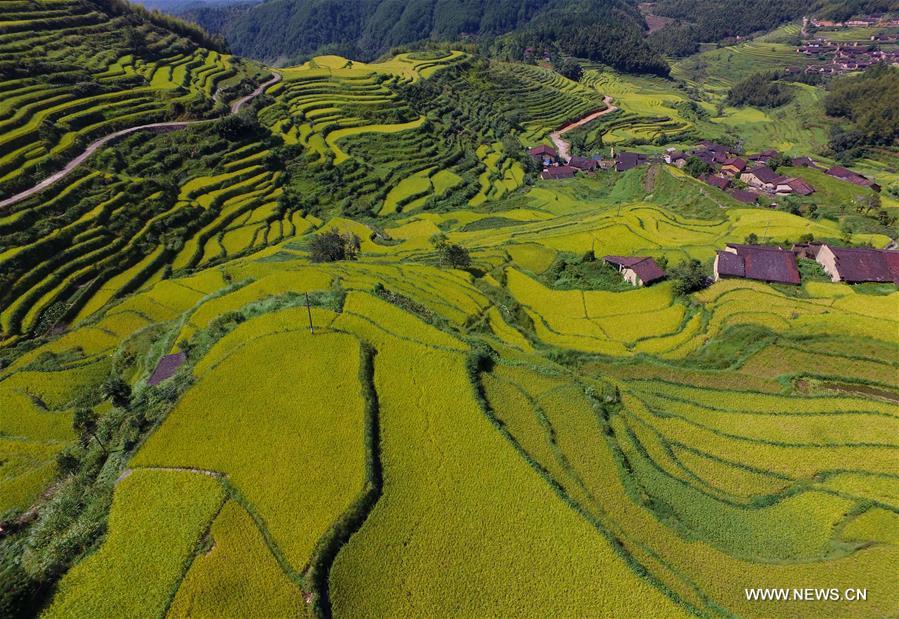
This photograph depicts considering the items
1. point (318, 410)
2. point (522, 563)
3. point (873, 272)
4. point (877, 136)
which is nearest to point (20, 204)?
point (318, 410)

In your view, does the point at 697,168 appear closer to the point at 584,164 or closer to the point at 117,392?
the point at 584,164

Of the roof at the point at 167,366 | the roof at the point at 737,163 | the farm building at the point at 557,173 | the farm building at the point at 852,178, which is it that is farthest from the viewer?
the farm building at the point at 557,173

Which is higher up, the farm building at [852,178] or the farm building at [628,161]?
the farm building at [852,178]

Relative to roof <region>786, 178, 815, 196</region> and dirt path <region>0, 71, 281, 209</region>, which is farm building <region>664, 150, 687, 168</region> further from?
dirt path <region>0, 71, 281, 209</region>

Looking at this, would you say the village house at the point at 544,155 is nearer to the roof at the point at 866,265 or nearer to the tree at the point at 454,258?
the tree at the point at 454,258

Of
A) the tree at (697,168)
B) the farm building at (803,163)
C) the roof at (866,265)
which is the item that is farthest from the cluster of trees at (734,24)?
the roof at (866,265)

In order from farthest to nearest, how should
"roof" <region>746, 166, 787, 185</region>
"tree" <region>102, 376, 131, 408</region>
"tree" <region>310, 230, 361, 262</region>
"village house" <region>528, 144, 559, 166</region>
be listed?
"village house" <region>528, 144, 559, 166</region>, "roof" <region>746, 166, 787, 185</region>, "tree" <region>310, 230, 361, 262</region>, "tree" <region>102, 376, 131, 408</region>

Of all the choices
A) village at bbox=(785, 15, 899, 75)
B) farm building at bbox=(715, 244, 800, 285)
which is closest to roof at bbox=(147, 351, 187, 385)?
farm building at bbox=(715, 244, 800, 285)
